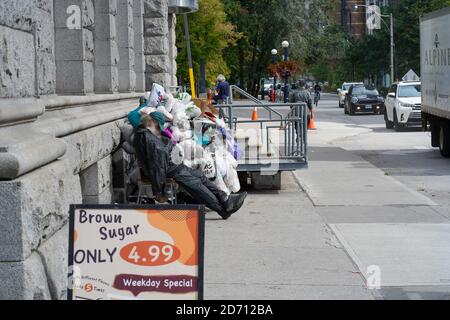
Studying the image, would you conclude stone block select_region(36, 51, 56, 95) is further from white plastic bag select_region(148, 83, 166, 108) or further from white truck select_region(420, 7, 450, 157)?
white truck select_region(420, 7, 450, 157)

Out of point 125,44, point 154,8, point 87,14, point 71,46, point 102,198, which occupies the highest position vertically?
point 154,8

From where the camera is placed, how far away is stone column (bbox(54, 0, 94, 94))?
10.4 meters

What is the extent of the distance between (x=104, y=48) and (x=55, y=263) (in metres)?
6.86

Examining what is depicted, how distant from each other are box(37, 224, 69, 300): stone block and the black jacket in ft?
16.2

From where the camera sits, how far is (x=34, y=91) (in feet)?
20.9

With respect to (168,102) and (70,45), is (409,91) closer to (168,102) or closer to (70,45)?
(168,102)

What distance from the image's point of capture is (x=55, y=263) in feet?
19.3

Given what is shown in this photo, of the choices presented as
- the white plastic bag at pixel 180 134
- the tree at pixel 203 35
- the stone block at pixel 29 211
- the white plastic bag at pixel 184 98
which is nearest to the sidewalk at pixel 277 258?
the white plastic bag at pixel 180 134

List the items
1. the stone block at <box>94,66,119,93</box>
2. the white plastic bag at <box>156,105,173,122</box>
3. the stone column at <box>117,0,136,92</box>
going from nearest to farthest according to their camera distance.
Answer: the white plastic bag at <box>156,105,173,122</box>, the stone block at <box>94,66,119,93</box>, the stone column at <box>117,0,136,92</box>

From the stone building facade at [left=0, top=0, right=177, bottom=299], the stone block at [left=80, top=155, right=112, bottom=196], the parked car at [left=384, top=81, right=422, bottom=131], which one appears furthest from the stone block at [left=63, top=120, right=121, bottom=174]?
the parked car at [left=384, top=81, right=422, bottom=131]

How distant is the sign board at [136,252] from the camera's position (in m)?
5.20

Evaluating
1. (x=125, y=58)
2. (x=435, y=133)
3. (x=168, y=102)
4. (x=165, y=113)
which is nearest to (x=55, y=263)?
(x=165, y=113)

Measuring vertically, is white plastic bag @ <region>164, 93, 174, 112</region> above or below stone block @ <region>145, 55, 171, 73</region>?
below

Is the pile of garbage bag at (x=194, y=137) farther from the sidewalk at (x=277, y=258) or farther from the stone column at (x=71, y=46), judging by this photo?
the stone column at (x=71, y=46)
